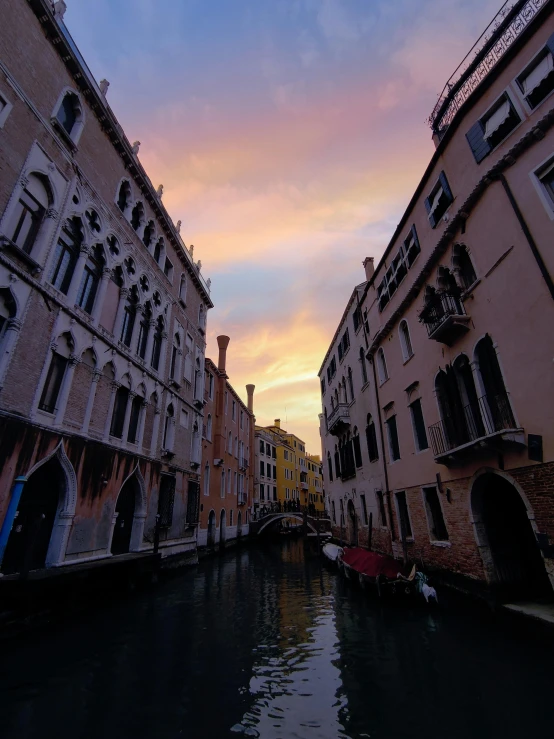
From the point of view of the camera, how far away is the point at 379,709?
4.54 metres

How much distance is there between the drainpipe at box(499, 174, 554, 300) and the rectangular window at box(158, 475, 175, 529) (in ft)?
47.7

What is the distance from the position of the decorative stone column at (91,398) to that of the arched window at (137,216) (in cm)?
709

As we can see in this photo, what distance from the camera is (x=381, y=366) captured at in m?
15.2

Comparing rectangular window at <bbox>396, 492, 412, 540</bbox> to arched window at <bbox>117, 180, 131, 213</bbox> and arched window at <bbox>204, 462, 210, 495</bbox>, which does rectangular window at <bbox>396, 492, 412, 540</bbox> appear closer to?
arched window at <bbox>204, 462, 210, 495</bbox>

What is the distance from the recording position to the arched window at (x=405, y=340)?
1281cm

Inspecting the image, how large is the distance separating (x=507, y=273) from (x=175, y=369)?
1432 cm

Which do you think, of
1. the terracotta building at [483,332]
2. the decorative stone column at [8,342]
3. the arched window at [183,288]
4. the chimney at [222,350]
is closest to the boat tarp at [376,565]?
the terracotta building at [483,332]

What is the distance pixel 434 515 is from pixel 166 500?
10.6 meters

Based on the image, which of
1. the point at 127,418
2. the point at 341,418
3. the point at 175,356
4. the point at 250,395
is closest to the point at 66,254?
the point at 127,418

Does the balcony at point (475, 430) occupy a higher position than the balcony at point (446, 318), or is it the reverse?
the balcony at point (446, 318)

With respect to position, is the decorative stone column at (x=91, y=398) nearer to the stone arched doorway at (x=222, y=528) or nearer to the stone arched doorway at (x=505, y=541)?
the stone arched doorway at (x=505, y=541)

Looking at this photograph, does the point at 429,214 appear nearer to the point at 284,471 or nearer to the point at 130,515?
the point at 130,515

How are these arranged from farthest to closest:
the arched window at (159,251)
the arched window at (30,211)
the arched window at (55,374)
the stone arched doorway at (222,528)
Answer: the stone arched doorway at (222,528) < the arched window at (159,251) < the arched window at (55,374) < the arched window at (30,211)

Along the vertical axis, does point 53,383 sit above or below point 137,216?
below
